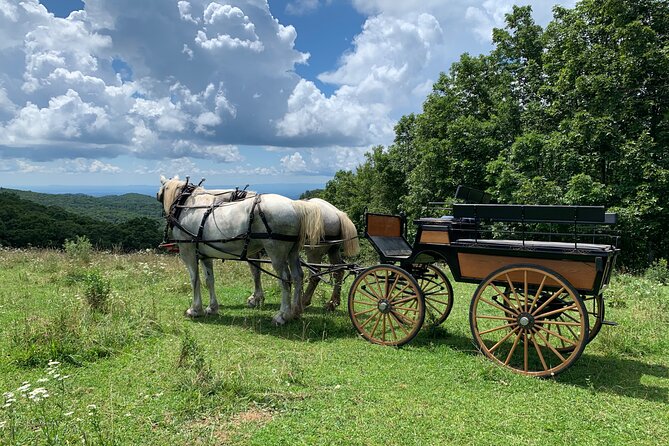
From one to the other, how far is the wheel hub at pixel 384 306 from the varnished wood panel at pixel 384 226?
116cm

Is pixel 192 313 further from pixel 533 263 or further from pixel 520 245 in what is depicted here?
pixel 533 263

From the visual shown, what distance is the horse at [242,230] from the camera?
24.2 feet

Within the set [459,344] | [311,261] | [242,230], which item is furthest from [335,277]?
[459,344]

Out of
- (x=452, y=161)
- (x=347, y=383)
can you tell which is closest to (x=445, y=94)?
(x=452, y=161)

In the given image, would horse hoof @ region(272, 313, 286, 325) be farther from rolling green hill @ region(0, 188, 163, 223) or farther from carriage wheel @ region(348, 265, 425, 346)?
rolling green hill @ region(0, 188, 163, 223)

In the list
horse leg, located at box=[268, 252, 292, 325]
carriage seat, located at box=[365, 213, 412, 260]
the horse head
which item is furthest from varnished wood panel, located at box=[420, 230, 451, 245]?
the horse head

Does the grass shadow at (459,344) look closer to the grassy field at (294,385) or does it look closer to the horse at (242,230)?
the grassy field at (294,385)

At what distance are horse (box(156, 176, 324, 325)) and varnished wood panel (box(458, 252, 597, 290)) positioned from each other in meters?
2.68

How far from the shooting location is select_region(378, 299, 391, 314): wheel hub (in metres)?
6.38

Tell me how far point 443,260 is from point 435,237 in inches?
15.3

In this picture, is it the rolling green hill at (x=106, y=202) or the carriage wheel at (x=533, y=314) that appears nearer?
the carriage wheel at (x=533, y=314)

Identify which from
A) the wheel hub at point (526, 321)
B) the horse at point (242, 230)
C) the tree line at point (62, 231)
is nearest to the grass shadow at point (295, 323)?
the horse at point (242, 230)

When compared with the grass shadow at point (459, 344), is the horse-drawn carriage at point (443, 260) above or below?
above

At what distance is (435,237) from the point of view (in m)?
6.27
